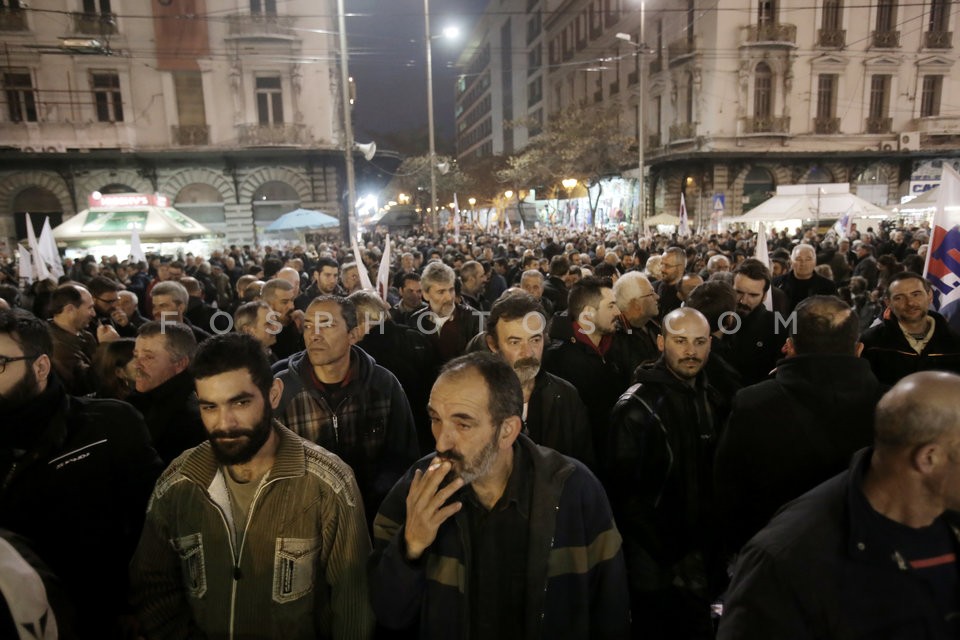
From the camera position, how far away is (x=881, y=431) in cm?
173

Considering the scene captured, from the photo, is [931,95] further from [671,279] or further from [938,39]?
[671,279]

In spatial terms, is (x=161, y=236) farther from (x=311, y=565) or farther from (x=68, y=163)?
(x=311, y=565)

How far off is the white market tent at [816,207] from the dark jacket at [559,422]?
1878 cm

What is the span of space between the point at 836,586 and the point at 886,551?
0.16 metres

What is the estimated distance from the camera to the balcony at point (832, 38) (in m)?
32.4

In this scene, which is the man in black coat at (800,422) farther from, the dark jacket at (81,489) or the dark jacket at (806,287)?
the dark jacket at (806,287)

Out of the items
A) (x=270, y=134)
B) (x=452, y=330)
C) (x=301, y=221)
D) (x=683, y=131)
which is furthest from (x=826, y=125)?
(x=452, y=330)

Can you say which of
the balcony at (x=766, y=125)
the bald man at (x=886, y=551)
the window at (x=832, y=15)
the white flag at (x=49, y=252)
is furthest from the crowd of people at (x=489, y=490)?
the window at (x=832, y=15)

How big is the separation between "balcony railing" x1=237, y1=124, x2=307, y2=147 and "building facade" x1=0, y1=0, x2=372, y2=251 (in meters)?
0.05

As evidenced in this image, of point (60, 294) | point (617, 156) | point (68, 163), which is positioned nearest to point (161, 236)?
point (68, 163)

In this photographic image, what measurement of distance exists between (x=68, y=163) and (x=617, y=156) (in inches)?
1062

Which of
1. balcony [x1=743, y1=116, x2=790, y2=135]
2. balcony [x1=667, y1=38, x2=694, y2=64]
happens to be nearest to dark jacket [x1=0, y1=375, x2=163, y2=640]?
balcony [x1=743, y1=116, x2=790, y2=135]

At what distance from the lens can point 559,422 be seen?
324 centimetres

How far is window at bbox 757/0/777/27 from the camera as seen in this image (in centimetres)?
3164
